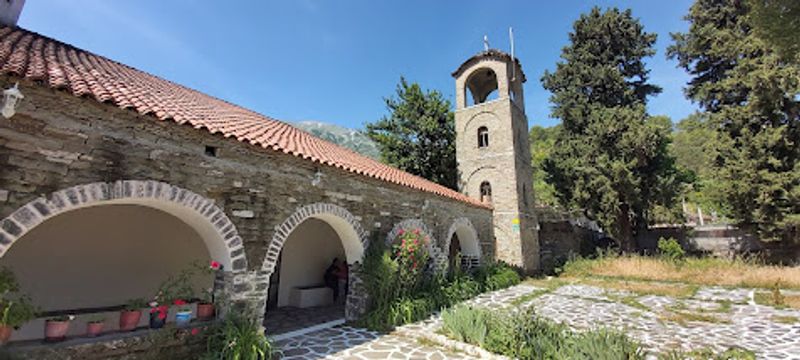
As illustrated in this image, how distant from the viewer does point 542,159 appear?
19.5 m

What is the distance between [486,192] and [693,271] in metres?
8.44

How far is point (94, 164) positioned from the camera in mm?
3740

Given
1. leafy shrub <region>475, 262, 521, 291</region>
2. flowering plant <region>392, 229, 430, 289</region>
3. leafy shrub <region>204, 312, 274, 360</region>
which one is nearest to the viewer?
leafy shrub <region>204, 312, 274, 360</region>

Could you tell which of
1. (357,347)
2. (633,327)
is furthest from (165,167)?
(633,327)

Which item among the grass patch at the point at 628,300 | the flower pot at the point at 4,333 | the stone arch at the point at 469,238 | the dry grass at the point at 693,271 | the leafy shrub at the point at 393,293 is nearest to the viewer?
the flower pot at the point at 4,333

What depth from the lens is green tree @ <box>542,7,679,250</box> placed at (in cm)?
1519

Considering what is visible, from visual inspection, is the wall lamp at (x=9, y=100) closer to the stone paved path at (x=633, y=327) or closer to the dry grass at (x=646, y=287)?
the stone paved path at (x=633, y=327)

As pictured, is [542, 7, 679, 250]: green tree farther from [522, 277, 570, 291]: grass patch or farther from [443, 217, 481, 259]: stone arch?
[443, 217, 481, 259]: stone arch

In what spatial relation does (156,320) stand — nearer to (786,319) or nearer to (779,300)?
(786,319)

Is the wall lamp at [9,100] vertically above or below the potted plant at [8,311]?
above

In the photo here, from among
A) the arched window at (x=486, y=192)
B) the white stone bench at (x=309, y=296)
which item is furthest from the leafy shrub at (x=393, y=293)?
the arched window at (x=486, y=192)

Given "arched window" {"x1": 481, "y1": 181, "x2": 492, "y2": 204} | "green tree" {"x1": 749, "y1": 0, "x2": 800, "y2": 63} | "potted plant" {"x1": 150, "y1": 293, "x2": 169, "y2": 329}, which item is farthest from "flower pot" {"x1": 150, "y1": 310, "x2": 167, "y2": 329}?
"arched window" {"x1": 481, "y1": 181, "x2": 492, "y2": 204}

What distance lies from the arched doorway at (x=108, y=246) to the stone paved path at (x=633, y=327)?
2.20 m

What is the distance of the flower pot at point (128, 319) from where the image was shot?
409 centimetres
